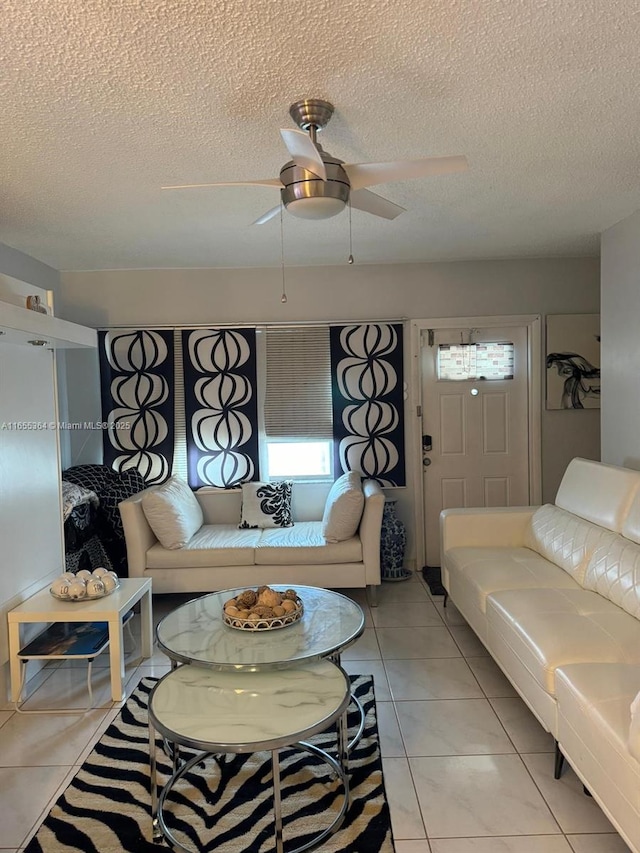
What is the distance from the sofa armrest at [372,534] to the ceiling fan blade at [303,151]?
2.29 metres

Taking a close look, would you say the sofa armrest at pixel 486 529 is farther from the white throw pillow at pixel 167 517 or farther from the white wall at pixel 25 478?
the white wall at pixel 25 478

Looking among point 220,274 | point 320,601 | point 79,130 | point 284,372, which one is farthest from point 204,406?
point 79,130

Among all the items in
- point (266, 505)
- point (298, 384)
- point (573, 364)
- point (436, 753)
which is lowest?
point (436, 753)

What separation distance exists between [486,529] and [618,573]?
1052 millimetres

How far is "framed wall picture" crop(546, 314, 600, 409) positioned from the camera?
178 inches

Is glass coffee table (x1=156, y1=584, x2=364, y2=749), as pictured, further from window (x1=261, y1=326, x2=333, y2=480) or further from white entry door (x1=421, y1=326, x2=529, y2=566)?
white entry door (x1=421, y1=326, x2=529, y2=566)

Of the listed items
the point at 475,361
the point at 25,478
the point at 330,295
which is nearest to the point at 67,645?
the point at 25,478

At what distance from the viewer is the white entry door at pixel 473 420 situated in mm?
4578

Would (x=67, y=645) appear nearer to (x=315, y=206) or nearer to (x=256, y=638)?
(x=256, y=638)

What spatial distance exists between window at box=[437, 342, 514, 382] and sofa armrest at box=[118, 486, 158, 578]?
8.21ft

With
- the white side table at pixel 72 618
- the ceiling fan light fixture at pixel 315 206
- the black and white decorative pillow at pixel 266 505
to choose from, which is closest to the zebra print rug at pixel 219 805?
the white side table at pixel 72 618

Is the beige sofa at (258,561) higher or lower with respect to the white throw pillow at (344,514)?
lower

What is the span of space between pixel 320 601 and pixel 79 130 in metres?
2.21

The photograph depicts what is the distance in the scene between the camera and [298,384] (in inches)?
→ 180
